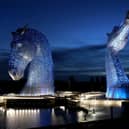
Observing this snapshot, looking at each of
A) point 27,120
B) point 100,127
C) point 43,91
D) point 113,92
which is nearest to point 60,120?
point 27,120

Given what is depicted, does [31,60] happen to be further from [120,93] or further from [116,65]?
[120,93]

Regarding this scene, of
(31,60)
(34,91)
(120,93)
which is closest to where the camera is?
(31,60)

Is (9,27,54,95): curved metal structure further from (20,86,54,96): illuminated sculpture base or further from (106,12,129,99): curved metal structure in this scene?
(106,12,129,99): curved metal structure

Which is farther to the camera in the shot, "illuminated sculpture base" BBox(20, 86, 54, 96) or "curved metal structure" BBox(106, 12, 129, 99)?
"curved metal structure" BBox(106, 12, 129, 99)

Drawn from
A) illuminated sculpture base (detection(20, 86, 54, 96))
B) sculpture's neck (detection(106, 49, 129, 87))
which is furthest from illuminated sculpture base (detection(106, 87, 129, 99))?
illuminated sculpture base (detection(20, 86, 54, 96))

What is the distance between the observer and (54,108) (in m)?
27.7

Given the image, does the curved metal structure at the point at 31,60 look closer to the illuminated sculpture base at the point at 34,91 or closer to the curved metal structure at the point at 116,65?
the illuminated sculpture base at the point at 34,91

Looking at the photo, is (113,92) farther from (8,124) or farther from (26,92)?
(8,124)

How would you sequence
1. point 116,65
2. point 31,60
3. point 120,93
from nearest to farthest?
point 31,60 → point 120,93 → point 116,65

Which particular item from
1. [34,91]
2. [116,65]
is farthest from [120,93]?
[34,91]

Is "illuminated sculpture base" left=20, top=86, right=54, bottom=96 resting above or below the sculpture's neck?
below

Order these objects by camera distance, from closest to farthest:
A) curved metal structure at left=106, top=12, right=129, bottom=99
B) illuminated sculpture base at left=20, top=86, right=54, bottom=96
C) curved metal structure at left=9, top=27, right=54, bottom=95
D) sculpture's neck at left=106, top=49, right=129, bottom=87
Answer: curved metal structure at left=9, top=27, right=54, bottom=95 → illuminated sculpture base at left=20, top=86, right=54, bottom=96 → curved metal structure at left=106, top=12, right=129, bottom=99 → sculpture's neck at left=106, top=49, right=129, bottom=87

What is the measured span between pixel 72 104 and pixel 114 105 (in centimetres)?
407

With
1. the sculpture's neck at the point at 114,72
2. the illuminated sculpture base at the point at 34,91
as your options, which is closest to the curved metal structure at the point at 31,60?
the illuminated sculpture base at the point at 34,91
